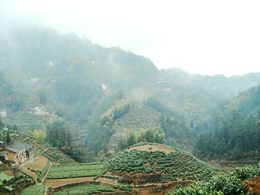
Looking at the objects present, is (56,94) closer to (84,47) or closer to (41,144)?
(84,47)

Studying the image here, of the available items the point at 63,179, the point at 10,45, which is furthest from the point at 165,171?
the point at 10,45

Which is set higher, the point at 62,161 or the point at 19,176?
the point at 19,176

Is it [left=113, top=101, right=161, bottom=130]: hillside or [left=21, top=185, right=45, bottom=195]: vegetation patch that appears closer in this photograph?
[left=21, top=185, right=45, bottom=195]: vegetation patch

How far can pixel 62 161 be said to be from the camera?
46.0 meters

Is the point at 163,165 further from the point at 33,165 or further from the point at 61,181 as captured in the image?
the point at 33,165

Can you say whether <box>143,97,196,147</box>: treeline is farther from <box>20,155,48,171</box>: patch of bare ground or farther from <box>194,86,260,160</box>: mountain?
<box>20,155,48,171</box>: patch of bare ground

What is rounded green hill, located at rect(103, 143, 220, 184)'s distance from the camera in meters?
34.0

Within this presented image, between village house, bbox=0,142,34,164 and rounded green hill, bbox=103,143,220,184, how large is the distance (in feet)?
42.7

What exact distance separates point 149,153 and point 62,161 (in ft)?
59.5

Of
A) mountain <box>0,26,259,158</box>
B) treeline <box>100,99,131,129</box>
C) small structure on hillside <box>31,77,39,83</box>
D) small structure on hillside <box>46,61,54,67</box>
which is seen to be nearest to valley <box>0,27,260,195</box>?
small structure on hillside <box>46,61,54,67</box>

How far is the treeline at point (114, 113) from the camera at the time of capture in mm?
88238

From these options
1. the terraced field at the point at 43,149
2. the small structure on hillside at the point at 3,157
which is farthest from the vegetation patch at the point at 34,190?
the terraced field at the point at 43,149

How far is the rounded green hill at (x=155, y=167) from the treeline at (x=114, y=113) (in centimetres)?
4481

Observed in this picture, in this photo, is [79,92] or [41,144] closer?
[41,144]
